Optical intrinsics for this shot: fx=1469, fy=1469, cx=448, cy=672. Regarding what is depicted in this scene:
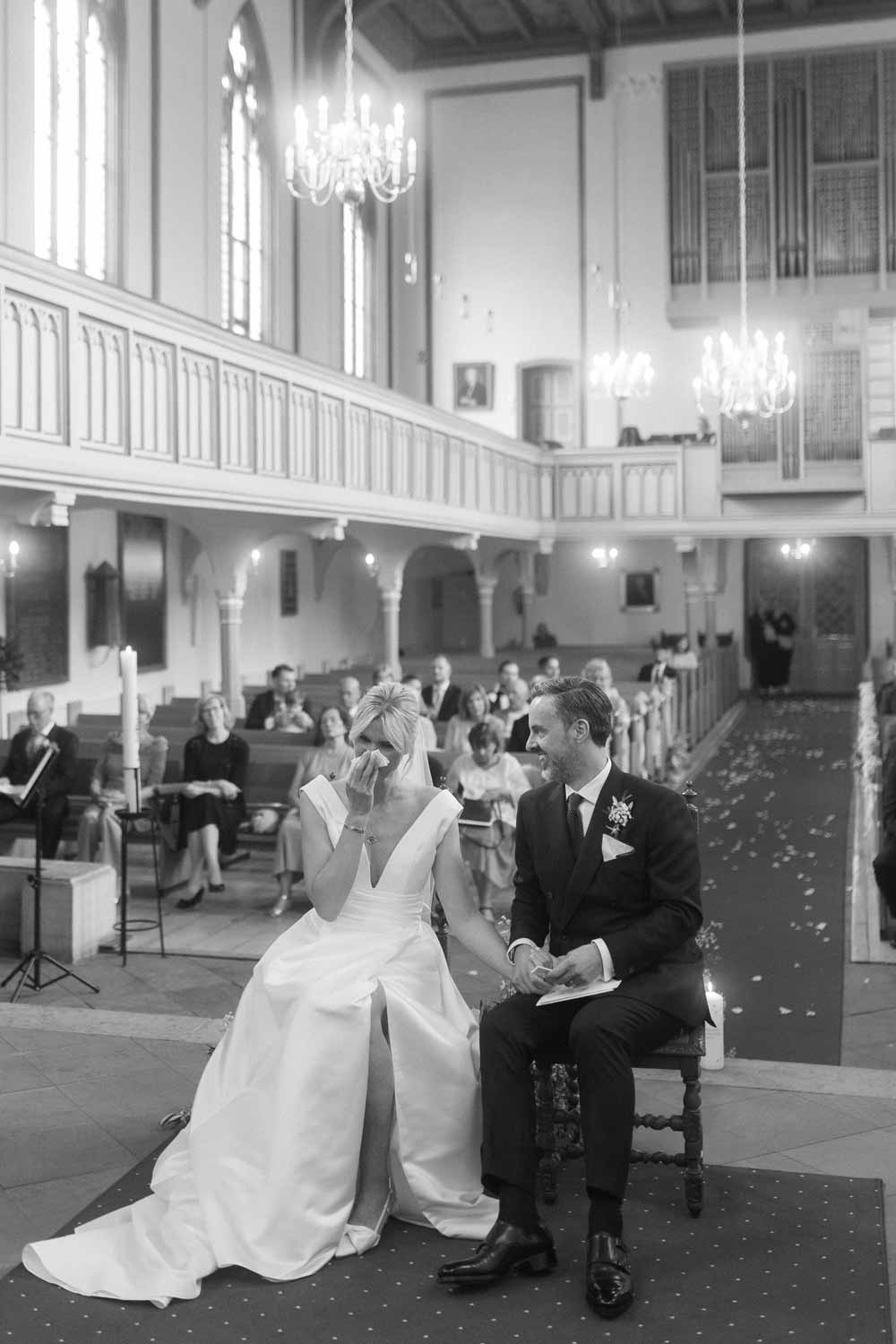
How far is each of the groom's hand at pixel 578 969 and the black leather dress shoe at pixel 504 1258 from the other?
609 millimetres

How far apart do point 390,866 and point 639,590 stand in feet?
68.8

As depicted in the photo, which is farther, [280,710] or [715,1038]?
[280,710]

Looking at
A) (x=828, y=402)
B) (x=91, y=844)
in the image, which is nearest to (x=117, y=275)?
(x=91, y=844)

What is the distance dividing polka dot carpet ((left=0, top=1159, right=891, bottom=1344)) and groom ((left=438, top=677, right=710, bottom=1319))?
0.13 m

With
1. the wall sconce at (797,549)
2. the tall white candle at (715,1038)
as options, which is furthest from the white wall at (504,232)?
the tall white candle at (715,1038)

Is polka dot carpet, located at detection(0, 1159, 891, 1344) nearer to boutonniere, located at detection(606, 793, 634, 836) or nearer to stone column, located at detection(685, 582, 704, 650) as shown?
boutonniere, located at detection(606, 793, 634, 836)

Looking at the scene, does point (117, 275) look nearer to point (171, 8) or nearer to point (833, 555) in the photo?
point (171, 8)

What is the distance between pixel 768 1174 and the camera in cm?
418

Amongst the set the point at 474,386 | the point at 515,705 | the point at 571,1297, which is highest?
the point at 474,386

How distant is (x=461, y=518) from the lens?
16.5m

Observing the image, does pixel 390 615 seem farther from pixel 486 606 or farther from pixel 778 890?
pixel 778 890

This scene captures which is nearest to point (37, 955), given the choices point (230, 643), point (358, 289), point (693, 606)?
point (230, 643)

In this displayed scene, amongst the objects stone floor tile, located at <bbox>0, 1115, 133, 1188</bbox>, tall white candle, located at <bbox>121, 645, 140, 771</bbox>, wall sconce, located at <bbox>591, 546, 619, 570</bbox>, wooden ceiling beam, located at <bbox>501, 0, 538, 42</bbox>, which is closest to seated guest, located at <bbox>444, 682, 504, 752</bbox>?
tall white candle, located at <bbox>121, 645, 140, 771</bbox>

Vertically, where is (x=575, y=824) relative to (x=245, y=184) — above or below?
below
